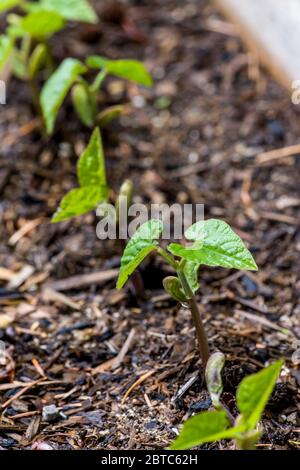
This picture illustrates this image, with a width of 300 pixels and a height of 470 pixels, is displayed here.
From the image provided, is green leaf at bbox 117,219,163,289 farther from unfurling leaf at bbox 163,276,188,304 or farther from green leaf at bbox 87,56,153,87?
green leaf at bbox 87,56,153,87

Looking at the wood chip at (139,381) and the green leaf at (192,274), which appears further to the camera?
the wood chip at (139,381)

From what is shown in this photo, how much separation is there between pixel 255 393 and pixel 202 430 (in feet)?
0.31

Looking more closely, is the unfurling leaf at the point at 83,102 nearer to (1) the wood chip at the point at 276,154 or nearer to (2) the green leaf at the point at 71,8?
(2) the green leaf at the point at 71,8

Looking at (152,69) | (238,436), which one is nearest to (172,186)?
(152,69)

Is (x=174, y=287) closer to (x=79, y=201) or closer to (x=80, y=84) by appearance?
(x=79, y=201)

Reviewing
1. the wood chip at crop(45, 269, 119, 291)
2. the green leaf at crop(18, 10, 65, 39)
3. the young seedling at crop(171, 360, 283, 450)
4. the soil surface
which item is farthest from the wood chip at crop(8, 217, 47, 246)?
the young seedling at crop(171, 360, 283, 450)

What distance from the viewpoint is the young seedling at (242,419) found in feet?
3.29

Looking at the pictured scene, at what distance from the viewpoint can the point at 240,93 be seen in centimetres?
223

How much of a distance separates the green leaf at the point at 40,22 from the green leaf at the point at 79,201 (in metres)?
0.69

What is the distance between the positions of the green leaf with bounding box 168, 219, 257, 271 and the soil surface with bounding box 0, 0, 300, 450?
0.29 metres

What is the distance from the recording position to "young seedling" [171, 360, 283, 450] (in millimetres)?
1003

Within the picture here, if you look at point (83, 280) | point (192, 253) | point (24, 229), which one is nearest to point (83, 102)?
point (24, 229)

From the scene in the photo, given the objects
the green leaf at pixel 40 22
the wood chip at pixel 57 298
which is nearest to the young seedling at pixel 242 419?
the wood chip at pixel 57 298

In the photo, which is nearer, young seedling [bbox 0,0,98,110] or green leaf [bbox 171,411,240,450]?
green leaf [bbox 171,411,240,450]
